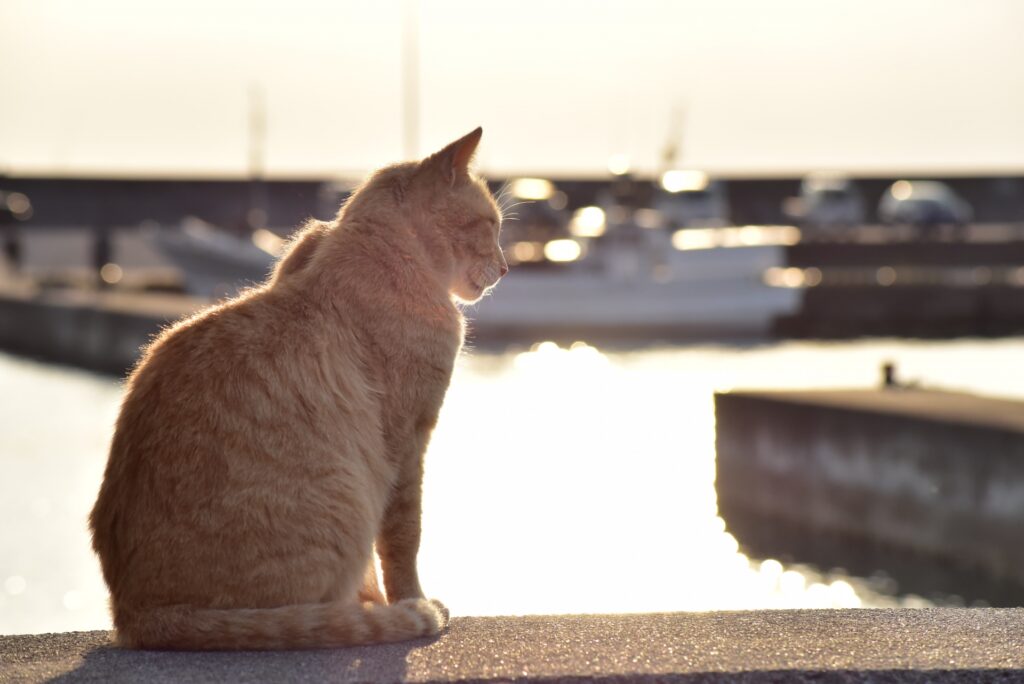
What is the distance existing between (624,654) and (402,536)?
1012mm

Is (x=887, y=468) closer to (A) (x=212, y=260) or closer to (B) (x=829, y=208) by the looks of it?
(A) (x=212, y=260)

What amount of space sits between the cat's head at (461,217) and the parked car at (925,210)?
40998 mm

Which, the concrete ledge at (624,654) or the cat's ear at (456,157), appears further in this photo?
the cat's ear at (456,157)

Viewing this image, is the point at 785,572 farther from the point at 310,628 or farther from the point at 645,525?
the point at 310,628

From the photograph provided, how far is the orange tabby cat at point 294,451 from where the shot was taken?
4.08 m

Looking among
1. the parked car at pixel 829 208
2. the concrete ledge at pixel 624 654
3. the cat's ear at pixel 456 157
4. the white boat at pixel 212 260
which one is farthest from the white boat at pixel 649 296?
the concrete ledge at pixel 624 654

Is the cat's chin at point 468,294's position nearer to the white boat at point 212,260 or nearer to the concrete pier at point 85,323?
the concrete pier at point 85,323

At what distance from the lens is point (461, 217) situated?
5.01 m

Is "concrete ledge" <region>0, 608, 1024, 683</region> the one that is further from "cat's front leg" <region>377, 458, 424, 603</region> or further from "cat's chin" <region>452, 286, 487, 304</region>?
"cat's chin" <region>452, 286, 487, 304</region>

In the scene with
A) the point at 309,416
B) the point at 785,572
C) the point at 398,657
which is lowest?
the point at 785,572

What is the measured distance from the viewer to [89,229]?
48500mm

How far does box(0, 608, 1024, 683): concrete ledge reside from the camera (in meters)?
3.71

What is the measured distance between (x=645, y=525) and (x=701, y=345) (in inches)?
Answer: 783

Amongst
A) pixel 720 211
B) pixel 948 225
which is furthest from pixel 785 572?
pixel 948 225
